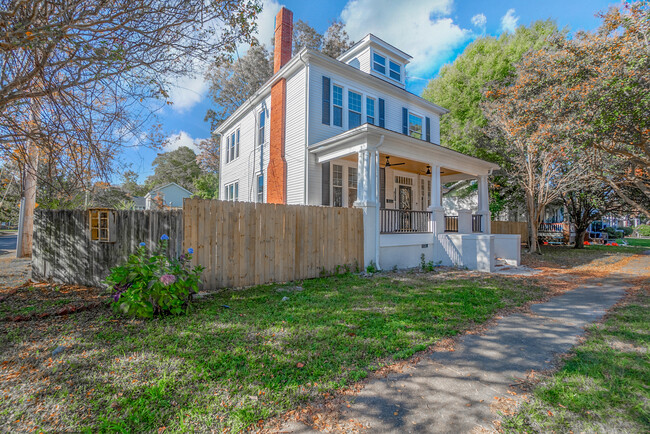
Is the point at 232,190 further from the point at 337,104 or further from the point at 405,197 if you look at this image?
the point at 405,197

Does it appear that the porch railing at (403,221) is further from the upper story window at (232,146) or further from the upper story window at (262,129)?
the upper story window at (232,146)

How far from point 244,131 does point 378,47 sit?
291 inches

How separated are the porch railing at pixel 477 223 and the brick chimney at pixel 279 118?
8.29 meters

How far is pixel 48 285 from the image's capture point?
6258 mm

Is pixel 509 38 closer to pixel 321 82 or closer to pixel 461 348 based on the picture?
pixel 321 82

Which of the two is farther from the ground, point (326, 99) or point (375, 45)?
point (375, 45)

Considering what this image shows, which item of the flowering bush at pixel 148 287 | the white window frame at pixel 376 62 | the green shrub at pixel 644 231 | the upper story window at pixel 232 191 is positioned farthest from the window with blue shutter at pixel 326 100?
the green shrub at pixel 644 231

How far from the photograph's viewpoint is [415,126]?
13516mm

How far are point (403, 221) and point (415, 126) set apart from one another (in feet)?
19.1

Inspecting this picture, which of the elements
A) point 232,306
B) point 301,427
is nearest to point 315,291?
point 232,306

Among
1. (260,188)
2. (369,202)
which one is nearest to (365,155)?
(369,202)

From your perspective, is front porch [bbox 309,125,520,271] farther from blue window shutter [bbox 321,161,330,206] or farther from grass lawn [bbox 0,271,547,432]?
grass lawn [bbox 0,271,547,432]

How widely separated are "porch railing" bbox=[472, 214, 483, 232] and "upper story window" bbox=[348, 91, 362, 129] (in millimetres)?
6612

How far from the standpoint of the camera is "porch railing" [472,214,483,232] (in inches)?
495
